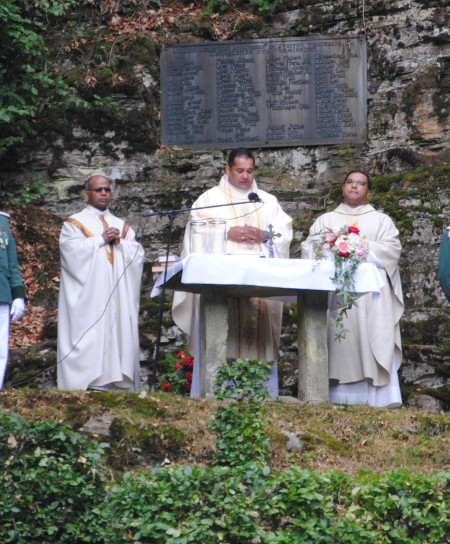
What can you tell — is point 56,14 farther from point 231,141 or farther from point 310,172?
point 310,172

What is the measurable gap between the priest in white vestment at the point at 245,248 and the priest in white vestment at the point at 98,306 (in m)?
0.54

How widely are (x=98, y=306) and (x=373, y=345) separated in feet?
8.50

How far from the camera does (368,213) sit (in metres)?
11.0

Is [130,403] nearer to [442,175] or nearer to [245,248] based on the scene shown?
[245,248]

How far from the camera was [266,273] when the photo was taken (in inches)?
368

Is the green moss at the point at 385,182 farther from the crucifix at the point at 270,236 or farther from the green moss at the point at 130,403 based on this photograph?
the green moss at the point at 130,403

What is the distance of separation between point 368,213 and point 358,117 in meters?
3.68

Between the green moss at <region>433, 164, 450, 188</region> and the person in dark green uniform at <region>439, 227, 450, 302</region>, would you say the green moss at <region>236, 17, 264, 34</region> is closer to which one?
the green moss at <region>433, 164, 450, 188</region>

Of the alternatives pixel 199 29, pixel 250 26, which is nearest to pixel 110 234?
pixel 199 29

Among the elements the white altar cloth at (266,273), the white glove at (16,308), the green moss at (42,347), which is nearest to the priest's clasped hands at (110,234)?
the white glove at (16,308)

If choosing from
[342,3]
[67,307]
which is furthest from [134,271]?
[342,3]

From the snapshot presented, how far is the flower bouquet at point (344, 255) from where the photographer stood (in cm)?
941

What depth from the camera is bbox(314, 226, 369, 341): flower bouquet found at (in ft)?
30.9

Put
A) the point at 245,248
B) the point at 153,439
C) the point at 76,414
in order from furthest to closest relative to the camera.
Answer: the point at 245,248 → the point at 76,414 → the point at 153,439
